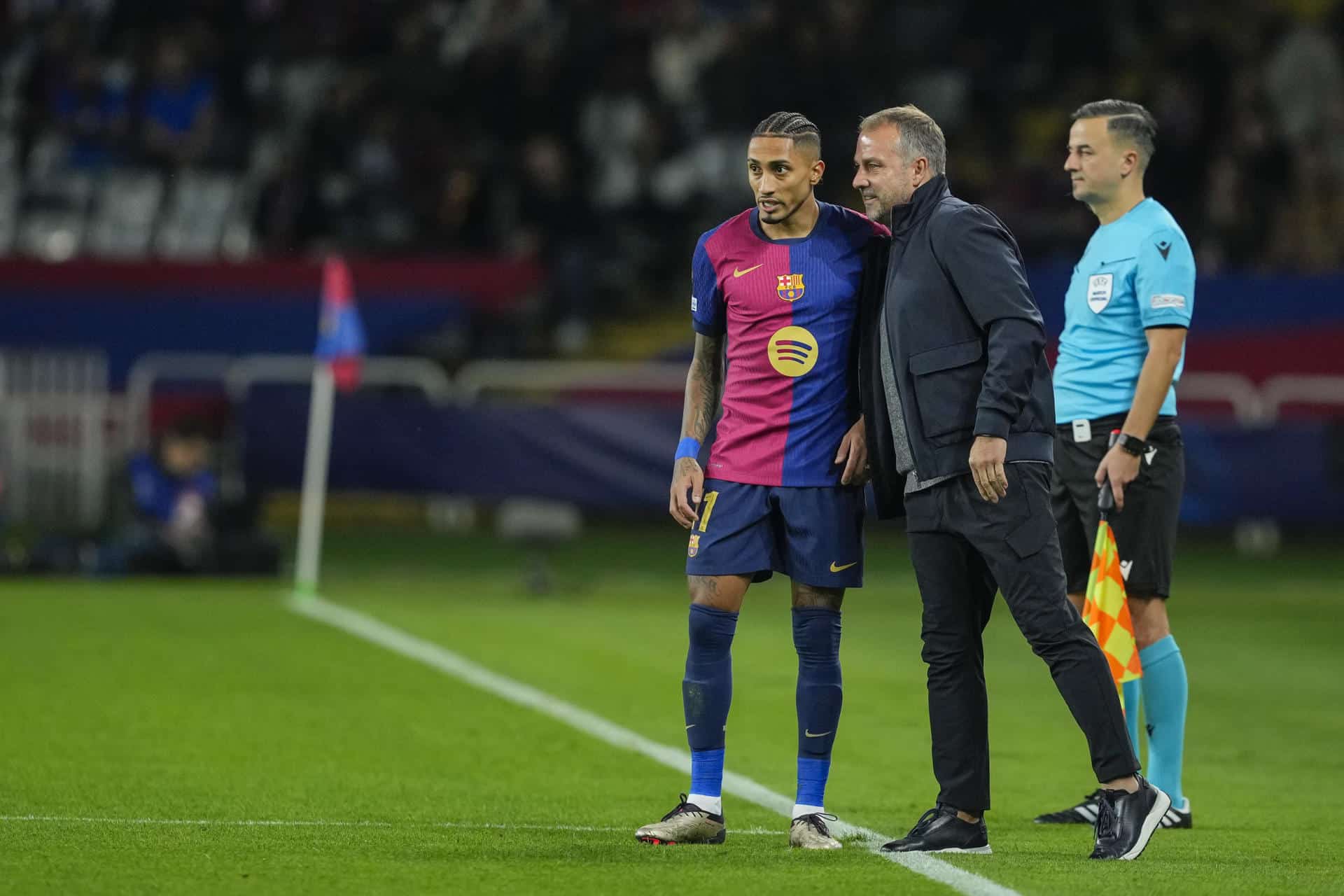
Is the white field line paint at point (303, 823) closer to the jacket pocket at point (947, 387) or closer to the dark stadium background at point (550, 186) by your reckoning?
the jacket pocket at point (947, 387)

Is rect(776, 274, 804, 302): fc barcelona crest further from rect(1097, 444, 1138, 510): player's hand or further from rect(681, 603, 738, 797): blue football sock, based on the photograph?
rect(1097, 444, 1138, 510): player's hand

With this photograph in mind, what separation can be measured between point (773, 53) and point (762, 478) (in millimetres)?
16752

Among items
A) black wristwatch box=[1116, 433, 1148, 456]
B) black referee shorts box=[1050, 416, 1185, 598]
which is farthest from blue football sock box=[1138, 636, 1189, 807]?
black wristwatch box=[1116, 433, 1148, 456]

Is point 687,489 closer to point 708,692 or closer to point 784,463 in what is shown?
point 784,463

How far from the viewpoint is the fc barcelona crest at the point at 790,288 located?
6.77 metres

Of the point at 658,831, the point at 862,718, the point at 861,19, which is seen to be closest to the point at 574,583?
the point at 862,718

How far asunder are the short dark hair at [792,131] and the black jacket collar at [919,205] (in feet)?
1.03

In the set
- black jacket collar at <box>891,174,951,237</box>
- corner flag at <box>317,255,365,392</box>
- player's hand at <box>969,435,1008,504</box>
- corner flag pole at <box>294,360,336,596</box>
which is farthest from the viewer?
corner flag at <box>317,255,365,392</box>

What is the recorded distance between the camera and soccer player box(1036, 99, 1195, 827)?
7352 mm

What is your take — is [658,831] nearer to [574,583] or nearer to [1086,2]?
[574,583]

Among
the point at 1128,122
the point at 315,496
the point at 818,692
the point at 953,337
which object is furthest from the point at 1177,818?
the point at 315,496

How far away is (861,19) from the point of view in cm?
2378

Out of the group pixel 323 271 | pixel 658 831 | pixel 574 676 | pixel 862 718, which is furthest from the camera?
pixel 323 271

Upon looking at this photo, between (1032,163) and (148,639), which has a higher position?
(1032,163)
